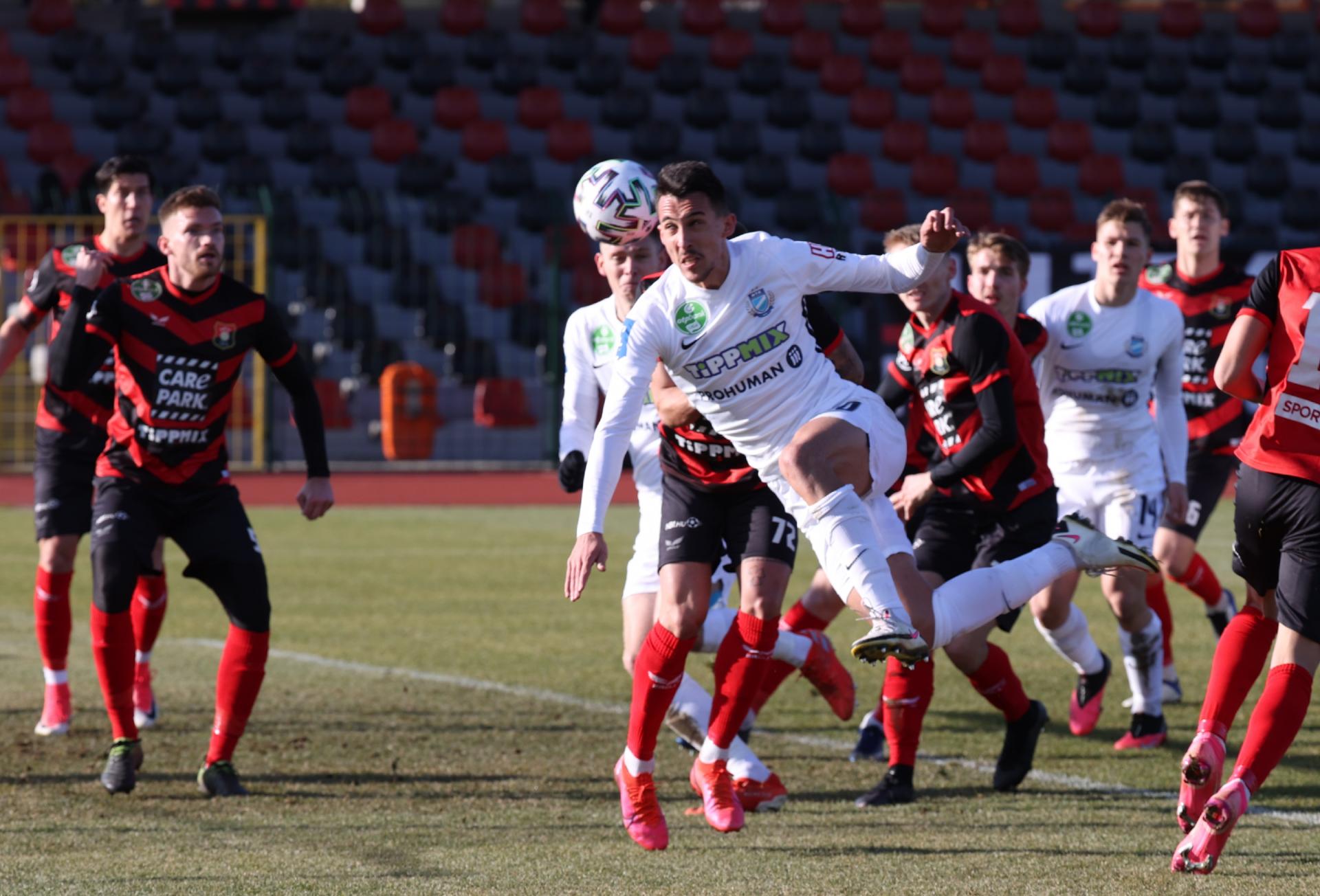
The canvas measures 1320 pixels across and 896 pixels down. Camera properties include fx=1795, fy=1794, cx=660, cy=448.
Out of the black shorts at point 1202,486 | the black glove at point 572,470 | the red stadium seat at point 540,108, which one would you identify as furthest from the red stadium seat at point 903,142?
the black glove at point 572,470

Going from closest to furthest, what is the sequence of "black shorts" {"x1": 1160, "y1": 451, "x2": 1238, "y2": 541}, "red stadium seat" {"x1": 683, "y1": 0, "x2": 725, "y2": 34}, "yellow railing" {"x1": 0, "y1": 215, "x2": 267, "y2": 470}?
"black shorts" {"x1": 1160, "y1": 451, "x2": 1238, "y2": 541} → "yellow railing" {"x1": 0, "y1": 215, "x2": 267, "y2": 470} → "red stadium seat" {"x1": 683, "y1": 0, "x2": 725, "y2": 34}

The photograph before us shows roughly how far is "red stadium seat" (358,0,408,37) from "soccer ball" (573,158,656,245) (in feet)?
72.2

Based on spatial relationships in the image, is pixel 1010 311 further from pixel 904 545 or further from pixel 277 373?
pixel 277 373

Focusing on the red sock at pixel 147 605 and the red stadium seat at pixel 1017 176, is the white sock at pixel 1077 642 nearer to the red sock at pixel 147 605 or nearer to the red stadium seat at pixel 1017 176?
the red sock at pixel 147 605

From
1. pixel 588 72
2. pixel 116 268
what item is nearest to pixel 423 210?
pixel 588 72

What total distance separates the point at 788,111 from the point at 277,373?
2126 centimetres

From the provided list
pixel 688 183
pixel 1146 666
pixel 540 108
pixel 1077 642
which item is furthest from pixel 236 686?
pixel 540 108

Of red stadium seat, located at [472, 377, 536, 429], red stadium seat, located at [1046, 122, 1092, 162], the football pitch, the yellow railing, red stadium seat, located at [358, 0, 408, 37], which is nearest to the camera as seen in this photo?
the football pitch

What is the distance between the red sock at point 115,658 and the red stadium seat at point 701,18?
2328 centimetres

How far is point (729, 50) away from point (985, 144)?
425 centimetres

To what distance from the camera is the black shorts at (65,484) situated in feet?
23.7

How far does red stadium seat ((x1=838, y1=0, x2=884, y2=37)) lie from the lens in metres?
28.9

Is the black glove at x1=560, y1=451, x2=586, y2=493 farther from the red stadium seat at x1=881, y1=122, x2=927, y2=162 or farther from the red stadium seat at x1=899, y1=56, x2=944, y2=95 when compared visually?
the red stadium seat at x1=899, y1=56, x2=944, y2=95

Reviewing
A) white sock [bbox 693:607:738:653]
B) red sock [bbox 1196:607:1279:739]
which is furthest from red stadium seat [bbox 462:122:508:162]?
red sock [bbox 1196:607:1279:739]
